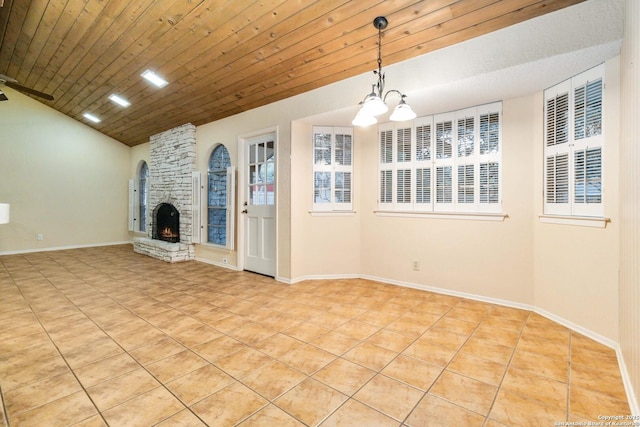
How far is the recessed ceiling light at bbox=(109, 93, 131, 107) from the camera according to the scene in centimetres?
531

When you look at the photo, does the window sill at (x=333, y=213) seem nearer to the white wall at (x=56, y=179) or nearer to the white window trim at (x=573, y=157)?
the white window trim at (x=573, y=157)

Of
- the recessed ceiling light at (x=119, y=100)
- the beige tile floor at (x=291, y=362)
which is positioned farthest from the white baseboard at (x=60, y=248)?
the recessed ceiling light at (x=119, y=100)

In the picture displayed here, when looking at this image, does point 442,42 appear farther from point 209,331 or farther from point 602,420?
point 209,331

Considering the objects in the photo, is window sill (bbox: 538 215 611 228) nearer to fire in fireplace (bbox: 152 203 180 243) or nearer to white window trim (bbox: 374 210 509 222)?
white window trim (bbox: 374 210 509 222)

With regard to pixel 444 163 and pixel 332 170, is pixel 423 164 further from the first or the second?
pixel 332 170

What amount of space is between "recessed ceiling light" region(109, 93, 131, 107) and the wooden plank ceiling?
0.13 meters

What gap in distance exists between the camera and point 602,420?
5.11 feet

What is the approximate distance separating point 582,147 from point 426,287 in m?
2.24

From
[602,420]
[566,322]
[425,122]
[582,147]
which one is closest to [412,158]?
[425,122]

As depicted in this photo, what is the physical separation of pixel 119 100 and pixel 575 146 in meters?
6.91

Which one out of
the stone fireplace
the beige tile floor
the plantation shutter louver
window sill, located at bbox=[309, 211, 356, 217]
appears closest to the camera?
the beige tile floor

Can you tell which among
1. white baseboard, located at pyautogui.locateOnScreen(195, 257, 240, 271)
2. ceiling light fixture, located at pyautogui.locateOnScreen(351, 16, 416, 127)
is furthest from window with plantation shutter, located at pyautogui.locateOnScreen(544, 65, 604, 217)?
white baseboard, located at pyautogui.locateOnScreen(195, 257, 240, 271)

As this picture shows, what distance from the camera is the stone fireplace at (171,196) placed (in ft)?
19.4

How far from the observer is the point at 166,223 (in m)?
6.69
